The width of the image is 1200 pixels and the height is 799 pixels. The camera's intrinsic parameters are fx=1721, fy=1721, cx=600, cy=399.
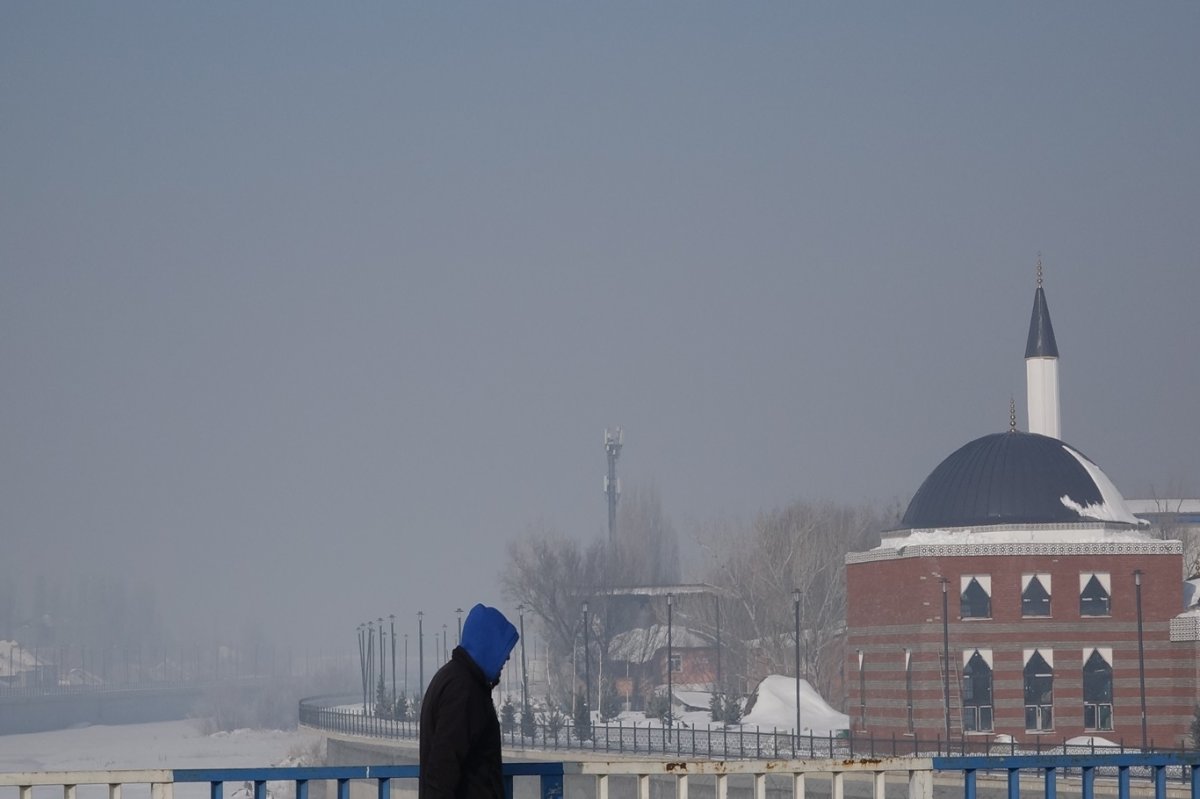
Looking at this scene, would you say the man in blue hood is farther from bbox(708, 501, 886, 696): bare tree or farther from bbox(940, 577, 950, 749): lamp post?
bbox(708, 501, 886, 696): bare tree

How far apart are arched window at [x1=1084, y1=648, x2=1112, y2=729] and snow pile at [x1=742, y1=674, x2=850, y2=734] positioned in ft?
34.5

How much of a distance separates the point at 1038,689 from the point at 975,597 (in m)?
3.27

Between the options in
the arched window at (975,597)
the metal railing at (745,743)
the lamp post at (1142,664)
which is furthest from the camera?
the arched window at (975,597)

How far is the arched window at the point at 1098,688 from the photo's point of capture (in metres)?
51.5

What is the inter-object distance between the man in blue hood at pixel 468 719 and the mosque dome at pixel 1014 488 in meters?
47.2

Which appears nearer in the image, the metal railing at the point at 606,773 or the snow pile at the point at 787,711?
the metal railing at the point at 606,773

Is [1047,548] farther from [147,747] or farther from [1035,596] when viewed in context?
[147,747]

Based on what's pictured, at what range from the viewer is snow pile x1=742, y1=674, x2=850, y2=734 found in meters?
61.8

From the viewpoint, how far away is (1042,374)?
6475cm

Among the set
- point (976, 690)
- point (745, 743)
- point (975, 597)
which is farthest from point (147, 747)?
point (975, 597)

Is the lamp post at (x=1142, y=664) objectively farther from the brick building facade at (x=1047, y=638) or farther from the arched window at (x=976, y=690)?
the arched window at (x=976, y=690)

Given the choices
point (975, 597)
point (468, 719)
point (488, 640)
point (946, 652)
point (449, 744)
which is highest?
point (488, 640)

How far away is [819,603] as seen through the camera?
8044 cm

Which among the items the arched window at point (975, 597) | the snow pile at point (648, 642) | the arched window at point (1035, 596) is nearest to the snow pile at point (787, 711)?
the arched window at point (975, 597)
